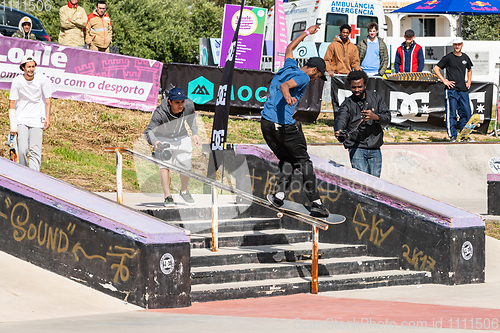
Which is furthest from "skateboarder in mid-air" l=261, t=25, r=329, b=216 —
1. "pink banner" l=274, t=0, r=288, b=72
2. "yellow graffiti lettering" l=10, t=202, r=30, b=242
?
"pink banner" l=274, t=0, r=288, b=72

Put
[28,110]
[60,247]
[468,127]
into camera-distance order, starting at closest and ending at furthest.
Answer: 1. [60,247]
2. [28,110]
3. [468,127]

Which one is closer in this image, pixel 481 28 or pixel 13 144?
pixel 13 144

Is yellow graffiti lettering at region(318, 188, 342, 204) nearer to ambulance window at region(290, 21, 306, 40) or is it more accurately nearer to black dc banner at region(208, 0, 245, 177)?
black dc banner at region(208, 0, 245, 177)

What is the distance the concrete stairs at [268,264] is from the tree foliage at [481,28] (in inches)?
1502

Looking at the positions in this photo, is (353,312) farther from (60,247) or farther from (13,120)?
(13,120)

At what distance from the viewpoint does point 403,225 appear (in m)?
7.11

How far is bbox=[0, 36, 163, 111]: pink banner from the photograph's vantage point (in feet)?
48.3

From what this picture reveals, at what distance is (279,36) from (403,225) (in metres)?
11.6

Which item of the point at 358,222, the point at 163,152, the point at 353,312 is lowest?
the point at 353,312

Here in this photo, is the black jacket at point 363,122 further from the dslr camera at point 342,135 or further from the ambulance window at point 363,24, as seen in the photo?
the ambulance window at point 363,24

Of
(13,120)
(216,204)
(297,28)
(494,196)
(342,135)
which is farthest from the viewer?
(297,28)

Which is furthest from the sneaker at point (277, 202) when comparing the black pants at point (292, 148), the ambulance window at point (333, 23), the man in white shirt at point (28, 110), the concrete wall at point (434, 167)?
the ambulance window at point (333, 23)

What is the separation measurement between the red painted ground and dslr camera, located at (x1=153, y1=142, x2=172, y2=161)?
9.78ft

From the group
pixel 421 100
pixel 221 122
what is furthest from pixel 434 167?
pixel 221 122
